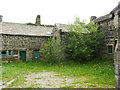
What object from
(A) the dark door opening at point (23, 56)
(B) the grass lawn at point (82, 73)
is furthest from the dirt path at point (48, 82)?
(A) the dark door opening at point (23, 56)

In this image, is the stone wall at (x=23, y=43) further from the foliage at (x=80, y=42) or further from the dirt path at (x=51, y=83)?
the dirt path at (x=51, y=83)

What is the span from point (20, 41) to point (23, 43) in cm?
55

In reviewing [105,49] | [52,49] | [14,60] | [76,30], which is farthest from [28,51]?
[105,49]

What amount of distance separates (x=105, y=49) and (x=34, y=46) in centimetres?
1110

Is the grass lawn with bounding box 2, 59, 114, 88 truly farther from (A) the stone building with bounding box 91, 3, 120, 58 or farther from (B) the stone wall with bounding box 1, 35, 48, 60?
(B) the stone wall with bounding box 1, 35, 48, 60

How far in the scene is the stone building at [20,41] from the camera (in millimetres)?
16297

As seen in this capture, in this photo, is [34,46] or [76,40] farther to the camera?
[34,46]

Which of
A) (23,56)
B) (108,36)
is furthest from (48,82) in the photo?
(108,36)

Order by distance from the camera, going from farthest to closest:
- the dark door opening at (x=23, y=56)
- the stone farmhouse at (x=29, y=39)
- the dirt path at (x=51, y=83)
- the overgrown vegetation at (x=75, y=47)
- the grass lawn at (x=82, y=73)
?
the dark door opening at (x=23, y=56)
the stone farmhouse at (x=29, y=39)
the overgrown vegetation at (x=75, y=47)
the grass lawn at (x=82, y=73)
the dirt path at (x=51, y=83)

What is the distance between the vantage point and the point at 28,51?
17391 millimetres

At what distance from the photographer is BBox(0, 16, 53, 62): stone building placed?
16.3 meters

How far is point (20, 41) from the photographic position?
17.1 metres

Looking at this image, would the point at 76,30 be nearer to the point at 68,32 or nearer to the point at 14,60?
the point at 68,32

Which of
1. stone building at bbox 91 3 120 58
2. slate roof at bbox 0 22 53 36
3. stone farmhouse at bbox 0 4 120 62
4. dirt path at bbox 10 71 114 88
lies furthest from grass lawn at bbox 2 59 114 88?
slate roof at bbox 0 22 53 36
